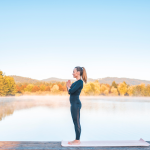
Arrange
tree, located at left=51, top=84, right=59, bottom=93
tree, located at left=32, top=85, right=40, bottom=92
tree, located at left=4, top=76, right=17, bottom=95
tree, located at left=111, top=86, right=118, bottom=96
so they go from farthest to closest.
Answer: tree, located at left=51, top=84, right=59, bottom=93 → tree, located at left=32, top=85, right=40, bottom=92 → tree, located at left=111, top=86, right=118, bottom=96 → tree, located at left=4, top=76, right=17, bottom=95

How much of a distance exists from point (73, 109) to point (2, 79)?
3505cm

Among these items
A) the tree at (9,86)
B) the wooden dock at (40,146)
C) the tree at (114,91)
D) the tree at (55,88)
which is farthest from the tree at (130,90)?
the wooden dock at (40,146)

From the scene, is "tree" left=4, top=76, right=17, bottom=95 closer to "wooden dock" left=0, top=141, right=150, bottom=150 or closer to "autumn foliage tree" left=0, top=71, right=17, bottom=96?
"autumn foliage tree" left=0, top=71, right=17, bottom=96

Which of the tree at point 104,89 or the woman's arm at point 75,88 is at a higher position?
the woman's arm at point 75,88

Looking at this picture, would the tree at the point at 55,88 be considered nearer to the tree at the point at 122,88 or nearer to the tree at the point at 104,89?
the tree at the point at 104,89

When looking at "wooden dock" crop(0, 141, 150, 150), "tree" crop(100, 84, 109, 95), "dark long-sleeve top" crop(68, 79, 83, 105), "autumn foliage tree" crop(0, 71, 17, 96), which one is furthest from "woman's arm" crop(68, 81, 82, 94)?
"tree" crop(100, 84, 109, 95)

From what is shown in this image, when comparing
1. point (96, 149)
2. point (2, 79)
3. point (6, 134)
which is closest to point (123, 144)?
point (96, 149)

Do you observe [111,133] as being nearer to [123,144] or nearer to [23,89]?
[123,144]

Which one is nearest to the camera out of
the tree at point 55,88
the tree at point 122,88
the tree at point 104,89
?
the tree at point 122,88

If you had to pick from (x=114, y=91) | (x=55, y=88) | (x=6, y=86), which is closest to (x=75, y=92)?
(x=6, y=86)

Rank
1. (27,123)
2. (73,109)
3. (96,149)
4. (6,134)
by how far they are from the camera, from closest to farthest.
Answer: (96,149) → (73,109) → (6,134) → (27,123)

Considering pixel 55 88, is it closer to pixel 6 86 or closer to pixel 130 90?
pixel 6 86

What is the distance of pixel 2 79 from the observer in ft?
115

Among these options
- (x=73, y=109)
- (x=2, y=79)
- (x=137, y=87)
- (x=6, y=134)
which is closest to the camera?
(x=73, y=109)
